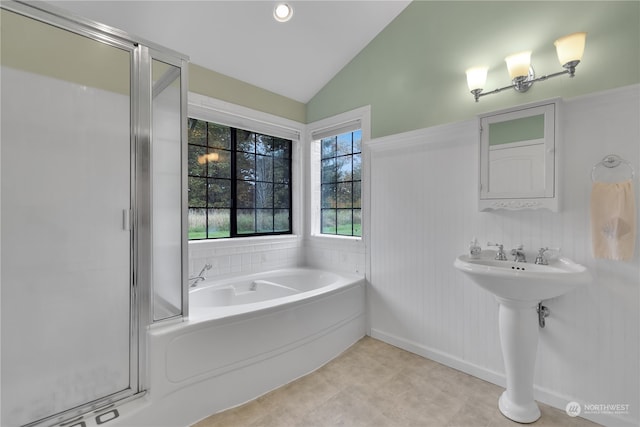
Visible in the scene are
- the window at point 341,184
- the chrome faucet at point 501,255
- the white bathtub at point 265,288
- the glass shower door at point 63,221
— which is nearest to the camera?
the glass shower door at point 63,221

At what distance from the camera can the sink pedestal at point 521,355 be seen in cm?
167

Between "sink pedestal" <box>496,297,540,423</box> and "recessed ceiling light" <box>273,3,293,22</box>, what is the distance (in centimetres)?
256

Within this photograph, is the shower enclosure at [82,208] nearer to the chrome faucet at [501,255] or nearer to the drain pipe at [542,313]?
the chrome faucet at [501,255]

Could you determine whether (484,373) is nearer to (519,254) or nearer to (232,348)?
(519,254)

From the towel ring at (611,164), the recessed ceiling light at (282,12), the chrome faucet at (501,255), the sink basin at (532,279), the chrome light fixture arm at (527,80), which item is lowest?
the sink basin at (532,279)

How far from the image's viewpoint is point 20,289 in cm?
132

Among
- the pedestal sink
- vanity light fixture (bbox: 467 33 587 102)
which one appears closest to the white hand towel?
the pedestal sink

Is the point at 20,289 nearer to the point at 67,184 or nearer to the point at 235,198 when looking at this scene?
the point at 67,184

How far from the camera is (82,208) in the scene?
1458 millimetres

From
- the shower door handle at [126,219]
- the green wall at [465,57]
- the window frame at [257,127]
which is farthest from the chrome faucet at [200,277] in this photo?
the green wall at [465,57]

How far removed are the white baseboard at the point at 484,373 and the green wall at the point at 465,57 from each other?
Answer: 6.18ft

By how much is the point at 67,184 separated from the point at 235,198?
Result: 5.34 feet

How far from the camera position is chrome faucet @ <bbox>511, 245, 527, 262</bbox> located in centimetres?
186

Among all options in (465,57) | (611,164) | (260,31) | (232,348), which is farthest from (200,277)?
(611,164)
